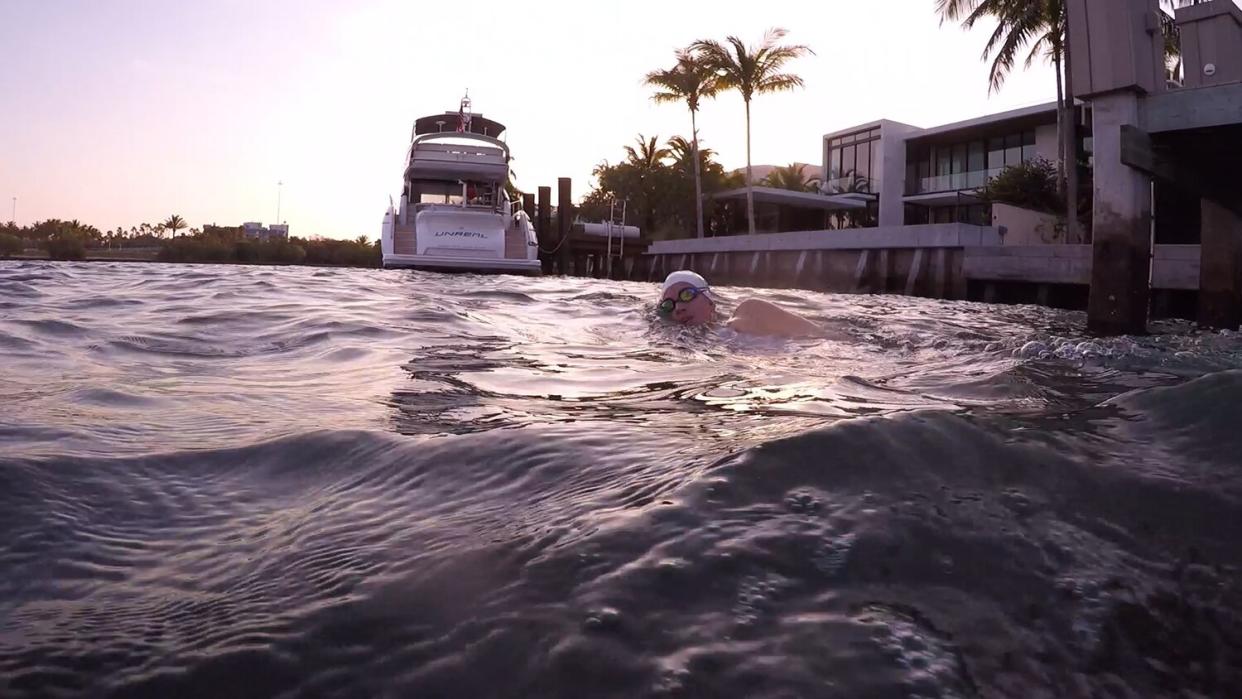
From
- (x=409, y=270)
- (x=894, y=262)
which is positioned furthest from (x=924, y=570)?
(x=409, y=270)

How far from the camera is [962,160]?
3022cm

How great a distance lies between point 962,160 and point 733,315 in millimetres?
27412

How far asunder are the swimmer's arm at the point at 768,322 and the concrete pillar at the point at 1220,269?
468 centimetres

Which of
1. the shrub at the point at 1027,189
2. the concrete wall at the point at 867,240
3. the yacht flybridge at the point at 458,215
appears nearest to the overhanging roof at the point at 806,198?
the shrub at the point at 1027,189

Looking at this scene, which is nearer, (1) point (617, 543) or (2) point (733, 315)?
(1) point (617, 543)

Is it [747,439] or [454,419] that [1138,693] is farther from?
[454,419]

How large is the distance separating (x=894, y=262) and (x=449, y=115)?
11254 mm

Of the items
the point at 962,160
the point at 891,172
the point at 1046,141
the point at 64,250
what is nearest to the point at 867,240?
the point at 1046,141

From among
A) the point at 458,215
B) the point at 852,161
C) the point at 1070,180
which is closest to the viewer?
the point at 458,215

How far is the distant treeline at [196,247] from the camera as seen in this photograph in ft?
83.2

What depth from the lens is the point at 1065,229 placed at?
56.3 feet

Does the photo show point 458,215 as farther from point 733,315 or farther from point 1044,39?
point 1044,39

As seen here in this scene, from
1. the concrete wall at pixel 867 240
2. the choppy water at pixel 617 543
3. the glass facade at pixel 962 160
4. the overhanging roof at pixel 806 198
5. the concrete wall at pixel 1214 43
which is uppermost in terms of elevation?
the glass facade at pixel 962 160

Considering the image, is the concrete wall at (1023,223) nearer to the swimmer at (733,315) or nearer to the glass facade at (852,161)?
the glass facade at (852,161)
